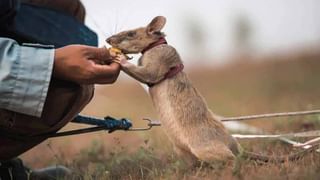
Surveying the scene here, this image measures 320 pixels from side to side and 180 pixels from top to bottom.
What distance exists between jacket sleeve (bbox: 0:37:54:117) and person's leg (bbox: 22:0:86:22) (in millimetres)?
625

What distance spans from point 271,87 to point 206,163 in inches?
186

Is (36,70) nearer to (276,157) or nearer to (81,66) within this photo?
(81,66)

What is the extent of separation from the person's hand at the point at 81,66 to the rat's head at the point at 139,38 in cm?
46

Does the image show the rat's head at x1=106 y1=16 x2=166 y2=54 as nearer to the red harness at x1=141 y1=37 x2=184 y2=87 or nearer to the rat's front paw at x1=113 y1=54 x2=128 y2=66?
the red harness at x1=141 y1=37 x2=184 y2=87

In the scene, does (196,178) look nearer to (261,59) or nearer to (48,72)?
(48,72)

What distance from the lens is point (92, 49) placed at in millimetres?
2631

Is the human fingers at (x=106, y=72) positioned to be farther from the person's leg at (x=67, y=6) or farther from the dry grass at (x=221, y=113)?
the person's leg at (x=67, y=6)

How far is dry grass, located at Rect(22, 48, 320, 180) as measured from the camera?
2.80 m

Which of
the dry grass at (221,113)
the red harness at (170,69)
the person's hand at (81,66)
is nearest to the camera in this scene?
the person's hand at (81,66)

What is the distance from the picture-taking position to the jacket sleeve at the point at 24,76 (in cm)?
245

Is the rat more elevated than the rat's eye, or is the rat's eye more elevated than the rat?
the rat's eye

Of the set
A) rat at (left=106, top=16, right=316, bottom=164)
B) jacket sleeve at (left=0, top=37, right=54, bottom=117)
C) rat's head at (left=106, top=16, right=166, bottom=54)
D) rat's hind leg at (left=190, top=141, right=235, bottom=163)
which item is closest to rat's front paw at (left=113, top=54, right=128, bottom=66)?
rat at (left=106, top=16, right=316, bottom=164)

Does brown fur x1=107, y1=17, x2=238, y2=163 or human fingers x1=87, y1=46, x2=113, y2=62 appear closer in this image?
human fingers x1=87, y1=46, x2=113, y2=62

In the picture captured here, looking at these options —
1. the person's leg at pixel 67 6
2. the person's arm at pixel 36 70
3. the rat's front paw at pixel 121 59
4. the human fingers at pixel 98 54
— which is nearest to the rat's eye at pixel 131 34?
the rat's front paw at pixel 121 59
